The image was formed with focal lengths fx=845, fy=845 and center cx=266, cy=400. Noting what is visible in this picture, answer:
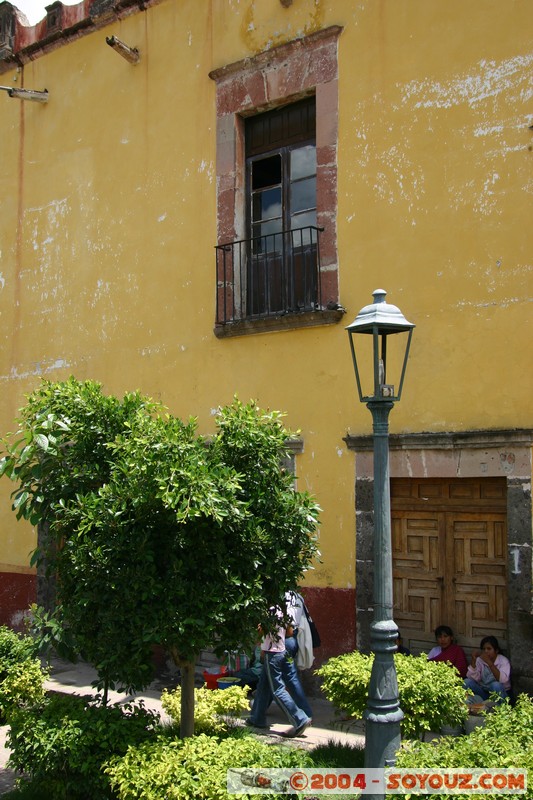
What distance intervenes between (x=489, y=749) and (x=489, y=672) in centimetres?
256

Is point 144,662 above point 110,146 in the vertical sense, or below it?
below

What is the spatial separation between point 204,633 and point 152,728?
113cm

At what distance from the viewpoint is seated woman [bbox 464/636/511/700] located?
6.47 metres

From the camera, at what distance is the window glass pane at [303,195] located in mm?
8500

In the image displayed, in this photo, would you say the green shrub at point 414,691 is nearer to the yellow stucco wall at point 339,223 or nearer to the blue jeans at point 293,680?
the blue jeans at point 293,680

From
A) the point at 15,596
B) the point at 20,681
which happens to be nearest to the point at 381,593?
the point at 20,681

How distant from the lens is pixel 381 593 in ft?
15.5

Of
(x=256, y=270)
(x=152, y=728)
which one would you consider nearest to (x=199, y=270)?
(x=256, y=270)

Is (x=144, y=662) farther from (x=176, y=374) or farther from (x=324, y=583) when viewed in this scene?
(x=176, y=374)

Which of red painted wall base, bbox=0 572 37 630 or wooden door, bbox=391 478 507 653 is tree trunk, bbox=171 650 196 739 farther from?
red painted wall base, bbox=0 572 37 630

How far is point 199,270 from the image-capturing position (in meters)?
9.02

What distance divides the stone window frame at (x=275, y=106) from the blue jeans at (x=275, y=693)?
307 centimetres

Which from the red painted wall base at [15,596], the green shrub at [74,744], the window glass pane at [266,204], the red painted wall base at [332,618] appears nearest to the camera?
the green shrub at [74,744]

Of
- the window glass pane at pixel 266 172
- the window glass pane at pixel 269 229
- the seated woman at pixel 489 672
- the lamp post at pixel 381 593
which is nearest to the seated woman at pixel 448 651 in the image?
the seated woman at pixel 489 672
